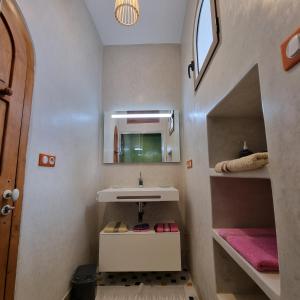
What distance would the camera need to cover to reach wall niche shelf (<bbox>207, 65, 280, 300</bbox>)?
112cm

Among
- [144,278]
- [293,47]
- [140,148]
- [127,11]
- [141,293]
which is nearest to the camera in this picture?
[293,47]

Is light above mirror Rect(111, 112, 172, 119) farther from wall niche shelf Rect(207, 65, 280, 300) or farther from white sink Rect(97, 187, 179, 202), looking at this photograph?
wall niche shelf Rect(207, 65, 280, 300)

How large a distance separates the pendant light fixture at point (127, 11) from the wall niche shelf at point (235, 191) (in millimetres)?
1003

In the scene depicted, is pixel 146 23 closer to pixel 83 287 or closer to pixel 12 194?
pixel 12 194

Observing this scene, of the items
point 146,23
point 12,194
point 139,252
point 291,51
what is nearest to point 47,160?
point 12,194

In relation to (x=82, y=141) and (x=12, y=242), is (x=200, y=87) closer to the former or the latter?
(x=82, y=141)

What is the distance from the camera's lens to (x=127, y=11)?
1606 millimetres

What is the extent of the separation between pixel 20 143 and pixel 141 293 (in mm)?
1645

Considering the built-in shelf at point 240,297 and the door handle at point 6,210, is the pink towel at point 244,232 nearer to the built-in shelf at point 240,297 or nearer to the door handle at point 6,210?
the built-in shelf at point 240,297

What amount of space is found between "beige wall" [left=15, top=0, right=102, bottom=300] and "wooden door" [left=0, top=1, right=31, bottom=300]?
0.09 metres

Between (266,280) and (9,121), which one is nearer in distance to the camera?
(266,280)

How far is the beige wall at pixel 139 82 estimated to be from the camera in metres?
2.54

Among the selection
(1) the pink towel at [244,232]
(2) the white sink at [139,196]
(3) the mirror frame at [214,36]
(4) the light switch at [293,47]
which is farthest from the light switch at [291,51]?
(2) the white sink at [139,196]

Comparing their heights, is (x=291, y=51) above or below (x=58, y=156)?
above
